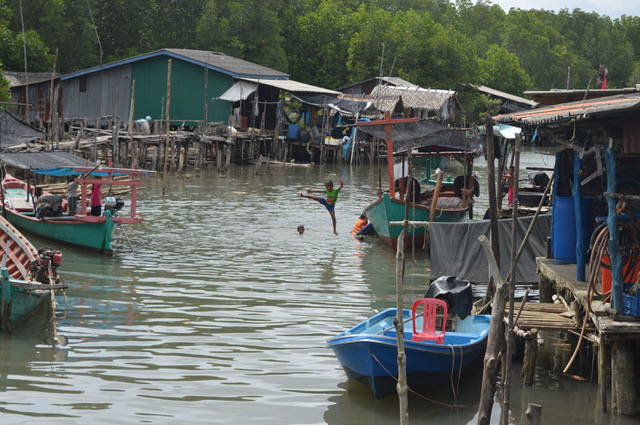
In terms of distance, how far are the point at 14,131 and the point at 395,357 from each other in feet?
51.6

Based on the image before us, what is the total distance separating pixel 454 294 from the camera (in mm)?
9695

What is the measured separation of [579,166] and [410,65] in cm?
4174

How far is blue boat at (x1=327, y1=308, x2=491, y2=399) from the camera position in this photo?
8.00 meters

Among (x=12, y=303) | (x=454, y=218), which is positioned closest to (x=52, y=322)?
(x=12, y=303)

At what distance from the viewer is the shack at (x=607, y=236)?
7.70 m

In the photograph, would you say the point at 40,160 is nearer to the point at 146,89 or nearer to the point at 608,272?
the point at 608,272

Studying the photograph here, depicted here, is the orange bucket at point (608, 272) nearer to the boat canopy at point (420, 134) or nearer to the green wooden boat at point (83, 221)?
the boat canopy at point (420, 134)

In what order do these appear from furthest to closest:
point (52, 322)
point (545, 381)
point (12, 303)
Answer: point (52, 322) → point (12, 303) → point (545, 381)

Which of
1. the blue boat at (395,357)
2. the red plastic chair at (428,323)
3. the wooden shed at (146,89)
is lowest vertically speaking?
the blue boat at (395,357)

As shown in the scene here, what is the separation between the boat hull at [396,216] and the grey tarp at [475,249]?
363cm

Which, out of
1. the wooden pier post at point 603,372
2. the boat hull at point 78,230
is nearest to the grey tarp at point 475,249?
the wooden pier post at point 603,372

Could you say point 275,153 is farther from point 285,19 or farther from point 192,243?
point 192,243

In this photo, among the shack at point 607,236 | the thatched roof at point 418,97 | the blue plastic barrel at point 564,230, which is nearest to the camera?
the shack at point 607,236

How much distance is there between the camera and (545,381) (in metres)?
9.15
